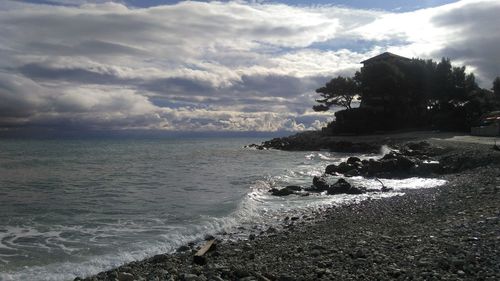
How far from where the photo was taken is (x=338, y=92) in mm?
78562

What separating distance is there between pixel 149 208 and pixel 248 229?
6121 millimetres

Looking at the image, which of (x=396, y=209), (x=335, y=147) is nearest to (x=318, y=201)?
(x=396, y=209)

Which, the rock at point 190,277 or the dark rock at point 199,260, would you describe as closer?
the rock at point 190,277

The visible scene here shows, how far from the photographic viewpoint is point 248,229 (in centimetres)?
1576

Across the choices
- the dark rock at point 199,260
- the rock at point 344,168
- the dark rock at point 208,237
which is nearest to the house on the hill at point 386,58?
the rock at point 344,168

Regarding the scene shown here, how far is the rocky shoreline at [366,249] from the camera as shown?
28.5 feet

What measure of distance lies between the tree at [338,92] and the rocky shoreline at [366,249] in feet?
200

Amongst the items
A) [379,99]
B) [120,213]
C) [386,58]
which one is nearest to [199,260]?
[120,213]

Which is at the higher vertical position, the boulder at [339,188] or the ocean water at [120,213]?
the boulder at [339,188]

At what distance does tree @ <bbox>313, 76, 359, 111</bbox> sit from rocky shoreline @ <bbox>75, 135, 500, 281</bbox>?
6101 centimetres

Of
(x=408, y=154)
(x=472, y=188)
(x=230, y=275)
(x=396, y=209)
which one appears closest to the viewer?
(x=230, y=275)

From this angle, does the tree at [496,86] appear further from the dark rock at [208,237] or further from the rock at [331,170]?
the dark rock at [208,237]

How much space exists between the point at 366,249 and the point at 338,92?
70.0 meters

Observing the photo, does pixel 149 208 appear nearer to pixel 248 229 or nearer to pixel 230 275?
pixel 248 229
